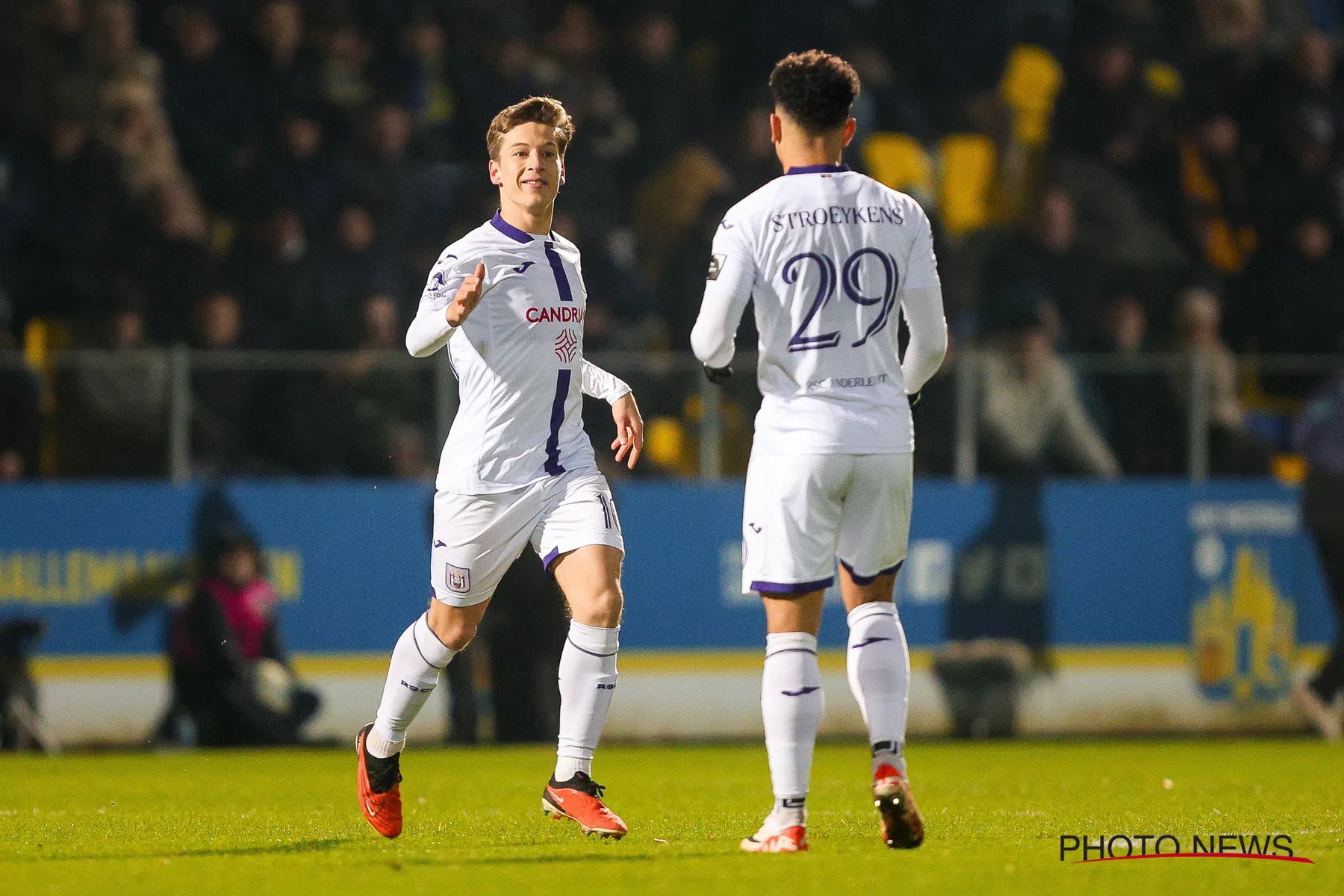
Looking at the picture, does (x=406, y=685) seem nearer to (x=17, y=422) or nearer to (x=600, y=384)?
(x=600, y=384)

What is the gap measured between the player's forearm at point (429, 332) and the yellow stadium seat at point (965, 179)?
855 cm

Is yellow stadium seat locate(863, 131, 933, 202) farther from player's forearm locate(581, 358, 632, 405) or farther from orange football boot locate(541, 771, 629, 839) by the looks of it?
orange football boot locate(541, 771, 629, 839)

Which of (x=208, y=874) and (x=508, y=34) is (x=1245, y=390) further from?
(x=208, y=874)

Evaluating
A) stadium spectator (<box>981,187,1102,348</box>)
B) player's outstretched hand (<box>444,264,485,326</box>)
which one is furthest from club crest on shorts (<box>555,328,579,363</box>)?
stadium spectator (<box>981,187,1102,348</box>)

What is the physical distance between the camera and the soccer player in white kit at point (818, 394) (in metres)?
5.45

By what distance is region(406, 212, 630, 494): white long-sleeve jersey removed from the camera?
6.42m

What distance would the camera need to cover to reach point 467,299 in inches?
234

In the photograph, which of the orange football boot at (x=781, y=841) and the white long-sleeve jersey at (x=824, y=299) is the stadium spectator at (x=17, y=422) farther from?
the orange football boot at (x=781, y=841)

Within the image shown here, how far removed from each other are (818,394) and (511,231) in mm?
1499

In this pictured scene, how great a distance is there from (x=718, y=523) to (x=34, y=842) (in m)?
6.28

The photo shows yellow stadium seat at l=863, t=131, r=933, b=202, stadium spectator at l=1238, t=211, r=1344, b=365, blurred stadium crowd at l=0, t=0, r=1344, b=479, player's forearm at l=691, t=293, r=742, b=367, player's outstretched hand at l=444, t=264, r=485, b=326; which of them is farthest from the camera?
yellow stadium seat at l=863, t=131, r=933, b=202

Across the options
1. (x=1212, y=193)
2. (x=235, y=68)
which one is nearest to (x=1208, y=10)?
(x=1212, y=193)

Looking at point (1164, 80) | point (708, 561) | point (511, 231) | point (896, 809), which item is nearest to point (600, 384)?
point (511, 231)

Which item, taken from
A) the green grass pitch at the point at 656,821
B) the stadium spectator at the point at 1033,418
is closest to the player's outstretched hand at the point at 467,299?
the green grass pitch at the point at 656,821
